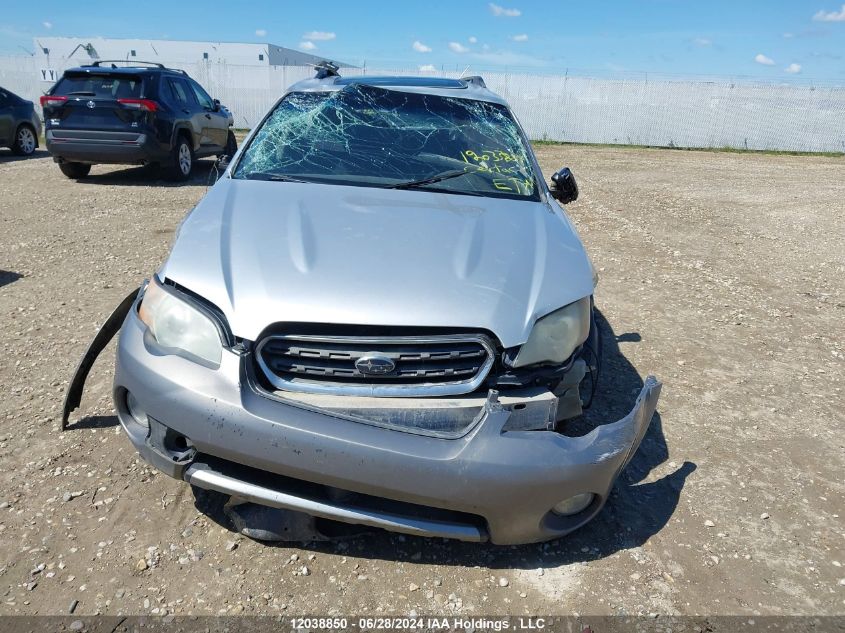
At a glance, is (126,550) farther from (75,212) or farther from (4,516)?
(75,212)

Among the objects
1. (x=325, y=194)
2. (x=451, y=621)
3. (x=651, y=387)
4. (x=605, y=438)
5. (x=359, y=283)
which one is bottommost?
(x=451, y=621)

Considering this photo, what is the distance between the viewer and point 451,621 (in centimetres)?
216

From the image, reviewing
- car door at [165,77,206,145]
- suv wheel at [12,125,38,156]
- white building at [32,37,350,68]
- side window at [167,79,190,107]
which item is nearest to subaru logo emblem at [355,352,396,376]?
car door at [165,77,206,145]

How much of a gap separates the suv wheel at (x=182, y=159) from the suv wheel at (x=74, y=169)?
1.43m

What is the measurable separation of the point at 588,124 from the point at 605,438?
22.1m

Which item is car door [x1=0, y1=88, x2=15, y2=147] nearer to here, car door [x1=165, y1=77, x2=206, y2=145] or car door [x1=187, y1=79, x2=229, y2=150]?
car door [x1=187, y1=79, x2=229, y2=150]

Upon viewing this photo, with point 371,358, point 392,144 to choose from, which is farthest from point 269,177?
point 371,358

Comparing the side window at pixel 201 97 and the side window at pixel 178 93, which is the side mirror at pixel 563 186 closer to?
the side window at pixel 178 93

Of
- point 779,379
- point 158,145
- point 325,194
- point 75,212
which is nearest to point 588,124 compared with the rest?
point 158,145

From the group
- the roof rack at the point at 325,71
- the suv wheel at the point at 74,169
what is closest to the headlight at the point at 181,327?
the roof rack at the point at 325,71

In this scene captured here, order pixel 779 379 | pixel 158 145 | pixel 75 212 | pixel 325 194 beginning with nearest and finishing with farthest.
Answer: pixel 325 194 < pixel 779 379 < pixel 75 212 < pixel 158 145

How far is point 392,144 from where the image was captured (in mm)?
3590

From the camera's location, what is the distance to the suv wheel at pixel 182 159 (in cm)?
984

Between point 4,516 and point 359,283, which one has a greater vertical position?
point 359,283
